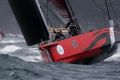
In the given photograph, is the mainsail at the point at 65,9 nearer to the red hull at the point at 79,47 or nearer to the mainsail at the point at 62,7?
the mainsail at the point at 62,7

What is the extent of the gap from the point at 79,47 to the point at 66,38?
62cm

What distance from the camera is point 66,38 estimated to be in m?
18.9

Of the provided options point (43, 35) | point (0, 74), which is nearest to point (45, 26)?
point (43, 35)

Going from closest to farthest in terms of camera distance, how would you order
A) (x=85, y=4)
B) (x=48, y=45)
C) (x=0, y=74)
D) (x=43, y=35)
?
(x=0, y=74) → (x=48, y=45) → (x=43, y=35) → (x=85, y=4)

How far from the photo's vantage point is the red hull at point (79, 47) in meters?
18.8

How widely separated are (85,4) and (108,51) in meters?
93.0

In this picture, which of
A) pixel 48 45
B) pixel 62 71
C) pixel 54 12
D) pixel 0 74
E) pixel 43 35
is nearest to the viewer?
pixel 0 74

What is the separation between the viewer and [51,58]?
63.3 ft

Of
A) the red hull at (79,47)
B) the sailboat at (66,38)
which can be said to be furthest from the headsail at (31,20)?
the red hull at (79,47)

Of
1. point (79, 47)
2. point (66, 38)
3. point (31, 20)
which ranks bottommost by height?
point (79, 47)

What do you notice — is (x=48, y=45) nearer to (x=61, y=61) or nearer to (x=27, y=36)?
(x=61, y=61)

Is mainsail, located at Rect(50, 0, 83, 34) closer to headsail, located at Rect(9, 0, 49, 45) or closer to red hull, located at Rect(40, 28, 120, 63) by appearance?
headsail, located at Rect(9, 0, 49, 45)

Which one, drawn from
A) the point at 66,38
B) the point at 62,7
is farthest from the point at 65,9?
the point at 66,38

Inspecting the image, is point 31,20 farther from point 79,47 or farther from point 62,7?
point 79,47
